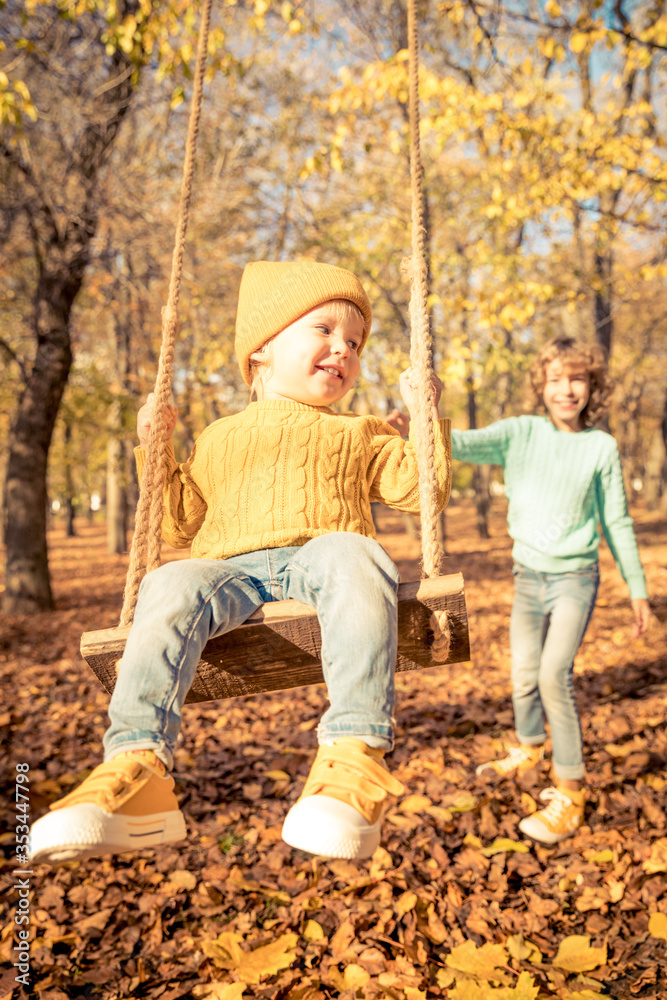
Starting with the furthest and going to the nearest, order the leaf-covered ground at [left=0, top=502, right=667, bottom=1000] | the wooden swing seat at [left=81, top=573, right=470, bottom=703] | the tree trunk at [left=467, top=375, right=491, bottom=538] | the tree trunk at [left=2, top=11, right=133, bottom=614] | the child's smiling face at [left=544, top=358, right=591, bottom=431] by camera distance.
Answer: the tree trunk at [left=467, top=375, right=491, bottom=538] → the tree trunk at [left=2, top=11, right=133, bottom=614] → the child's smiling face at [left=544, top=358, right=591, bottom=431] → the leaf-covered ground at [left=0, top=502, right=667, bottom=1000] → the wooden swing seat at [left=81, top=573, right=470, bottom=703]

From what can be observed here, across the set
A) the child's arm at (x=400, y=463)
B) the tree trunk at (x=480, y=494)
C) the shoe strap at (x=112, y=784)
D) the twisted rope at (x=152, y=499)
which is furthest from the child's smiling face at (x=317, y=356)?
the tree trunk at (x=480, y=494)

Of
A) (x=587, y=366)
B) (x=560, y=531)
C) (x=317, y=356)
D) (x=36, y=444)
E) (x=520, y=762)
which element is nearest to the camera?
(x=317, y=356)

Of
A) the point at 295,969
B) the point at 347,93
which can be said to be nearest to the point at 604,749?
the point at 295,969

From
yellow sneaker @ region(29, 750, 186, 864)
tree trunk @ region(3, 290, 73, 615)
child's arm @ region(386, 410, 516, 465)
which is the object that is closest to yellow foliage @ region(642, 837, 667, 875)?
child's arm @ region(386, 410, 516, 465)

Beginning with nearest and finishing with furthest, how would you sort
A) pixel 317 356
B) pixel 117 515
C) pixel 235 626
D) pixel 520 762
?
pixel 235 626 → pixel 317 356 → pixel 520 762 → pixel 117 515

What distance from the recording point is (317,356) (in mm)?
2340

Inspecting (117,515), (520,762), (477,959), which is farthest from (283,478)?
(117,515)

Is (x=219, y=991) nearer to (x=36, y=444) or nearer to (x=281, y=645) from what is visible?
(x=281, y=645)

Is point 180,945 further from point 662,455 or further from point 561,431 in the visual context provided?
point 662,455

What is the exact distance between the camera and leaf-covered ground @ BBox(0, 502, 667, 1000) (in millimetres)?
2441

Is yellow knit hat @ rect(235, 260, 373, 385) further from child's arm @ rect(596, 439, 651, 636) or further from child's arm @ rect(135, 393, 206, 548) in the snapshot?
child's arm @ rect(596, 439, 651, 636)

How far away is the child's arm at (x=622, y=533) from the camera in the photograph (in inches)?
132

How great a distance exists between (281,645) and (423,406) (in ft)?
2.92

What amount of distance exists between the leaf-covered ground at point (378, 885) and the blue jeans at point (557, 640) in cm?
46
